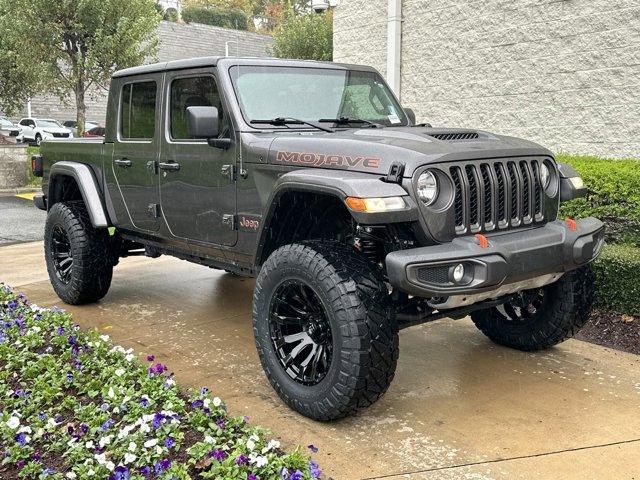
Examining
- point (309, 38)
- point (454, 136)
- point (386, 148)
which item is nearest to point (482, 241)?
point (386, 148)

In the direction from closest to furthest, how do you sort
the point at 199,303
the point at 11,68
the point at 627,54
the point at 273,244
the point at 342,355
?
1. the point at 342,355
2. the point at 273,244
3. the point at 199,303
4. the point at 627,54
5. the point at 11,68

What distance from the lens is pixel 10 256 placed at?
27.9 feet

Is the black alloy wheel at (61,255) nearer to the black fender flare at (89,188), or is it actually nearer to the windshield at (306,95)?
the black fender flare at (89,188)

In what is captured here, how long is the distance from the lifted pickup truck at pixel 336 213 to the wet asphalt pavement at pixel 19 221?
532 centimetres

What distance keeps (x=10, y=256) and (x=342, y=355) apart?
6530mm

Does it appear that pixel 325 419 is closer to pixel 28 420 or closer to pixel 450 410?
pixel 450 410

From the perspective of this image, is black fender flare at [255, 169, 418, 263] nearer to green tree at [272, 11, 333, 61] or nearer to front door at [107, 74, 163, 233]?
front door at [107, 74, 163, 233]

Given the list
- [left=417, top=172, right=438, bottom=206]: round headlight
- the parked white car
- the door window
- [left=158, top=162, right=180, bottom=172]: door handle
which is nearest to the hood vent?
[left=417, top=172, right=438, bottom=206]: round headlight

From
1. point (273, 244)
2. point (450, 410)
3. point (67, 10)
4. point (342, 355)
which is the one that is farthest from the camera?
point (67, 10)

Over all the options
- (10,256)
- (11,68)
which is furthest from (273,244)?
(11,68)

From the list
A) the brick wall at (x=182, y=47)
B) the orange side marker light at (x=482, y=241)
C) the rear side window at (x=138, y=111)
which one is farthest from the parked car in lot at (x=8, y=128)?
the orange side marker light at (x=482, y=241)

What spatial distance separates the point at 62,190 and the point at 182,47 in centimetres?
3524

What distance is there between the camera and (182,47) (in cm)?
3934

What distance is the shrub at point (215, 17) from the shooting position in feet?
161
